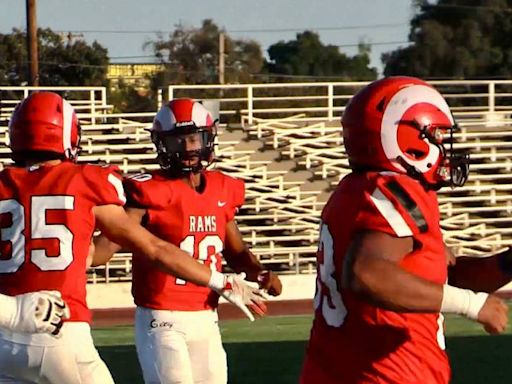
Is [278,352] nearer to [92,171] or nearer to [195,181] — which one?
[195,181]

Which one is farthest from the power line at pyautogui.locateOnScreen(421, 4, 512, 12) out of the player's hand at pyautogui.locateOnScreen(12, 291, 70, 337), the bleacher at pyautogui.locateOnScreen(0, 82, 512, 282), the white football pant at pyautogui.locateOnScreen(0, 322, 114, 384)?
the player's hand at pyautogui.locateOnScreen(12, 291, 70, 337)

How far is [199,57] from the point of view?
45219 millimetres

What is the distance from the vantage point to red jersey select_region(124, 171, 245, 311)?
548cm

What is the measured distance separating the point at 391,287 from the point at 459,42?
41582 millimetres

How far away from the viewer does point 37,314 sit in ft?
12.9

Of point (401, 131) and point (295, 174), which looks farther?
point (295, 174)

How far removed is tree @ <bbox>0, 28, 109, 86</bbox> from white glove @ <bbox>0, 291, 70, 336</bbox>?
35.7 metres

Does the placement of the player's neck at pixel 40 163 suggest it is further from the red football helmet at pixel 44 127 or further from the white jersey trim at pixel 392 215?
the white jersey trim at pixel 392 215

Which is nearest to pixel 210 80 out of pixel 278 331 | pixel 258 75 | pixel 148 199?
pixel 258 75

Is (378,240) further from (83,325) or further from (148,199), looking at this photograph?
(148,199)

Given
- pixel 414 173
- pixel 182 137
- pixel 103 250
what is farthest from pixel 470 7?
pixel 414 173

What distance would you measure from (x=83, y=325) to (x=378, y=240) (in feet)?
4.96

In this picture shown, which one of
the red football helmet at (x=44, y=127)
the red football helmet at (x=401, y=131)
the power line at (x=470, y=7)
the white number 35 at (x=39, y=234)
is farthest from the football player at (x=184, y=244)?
the power line at (x=470, y=7)

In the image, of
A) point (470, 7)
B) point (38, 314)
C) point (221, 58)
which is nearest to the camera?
point (38, 314)
